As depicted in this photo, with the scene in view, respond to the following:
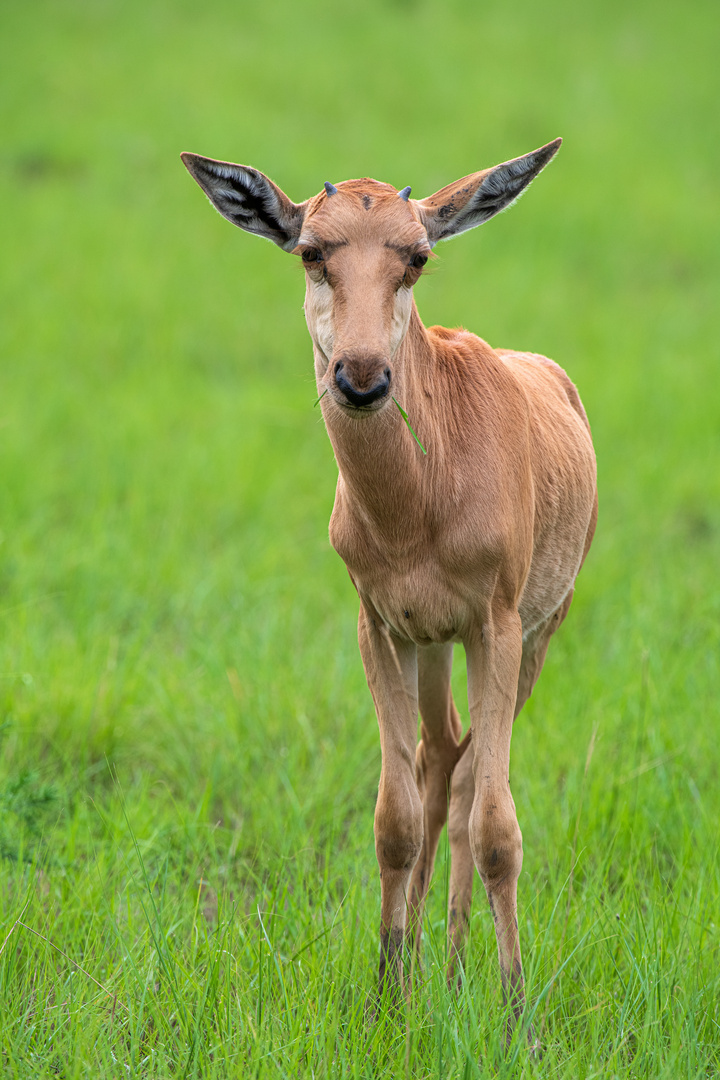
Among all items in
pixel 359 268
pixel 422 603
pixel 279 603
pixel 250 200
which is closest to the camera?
pixel 359 268

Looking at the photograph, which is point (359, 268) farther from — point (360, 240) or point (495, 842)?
point (495, 842)

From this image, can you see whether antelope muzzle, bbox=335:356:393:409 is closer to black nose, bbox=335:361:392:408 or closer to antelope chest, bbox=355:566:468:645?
black nose, bbox=335:361:392:408

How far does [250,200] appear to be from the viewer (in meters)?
3.25

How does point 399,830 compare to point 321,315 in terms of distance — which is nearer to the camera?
point 321,315

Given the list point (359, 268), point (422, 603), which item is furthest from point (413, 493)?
point (359, 268)

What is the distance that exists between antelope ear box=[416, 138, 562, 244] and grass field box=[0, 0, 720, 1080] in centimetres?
92

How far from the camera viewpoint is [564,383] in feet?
14.0

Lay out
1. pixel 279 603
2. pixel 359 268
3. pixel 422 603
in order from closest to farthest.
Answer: pixel 359 268 → pixel 422 603 → pixel 279 603

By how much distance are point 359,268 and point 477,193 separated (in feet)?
1.71

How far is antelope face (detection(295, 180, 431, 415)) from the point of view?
2.83 metres

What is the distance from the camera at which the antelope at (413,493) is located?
3.02 metres

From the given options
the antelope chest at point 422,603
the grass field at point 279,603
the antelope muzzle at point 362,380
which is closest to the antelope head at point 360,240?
the antelope muzzle at point 362,380

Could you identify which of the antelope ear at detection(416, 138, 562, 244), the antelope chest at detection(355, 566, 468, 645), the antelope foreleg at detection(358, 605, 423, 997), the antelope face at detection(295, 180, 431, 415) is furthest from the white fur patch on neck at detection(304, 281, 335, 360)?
the antelope foreleg at detection(358, 605, 423, 997)

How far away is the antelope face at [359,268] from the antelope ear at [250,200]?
106 millimetres
